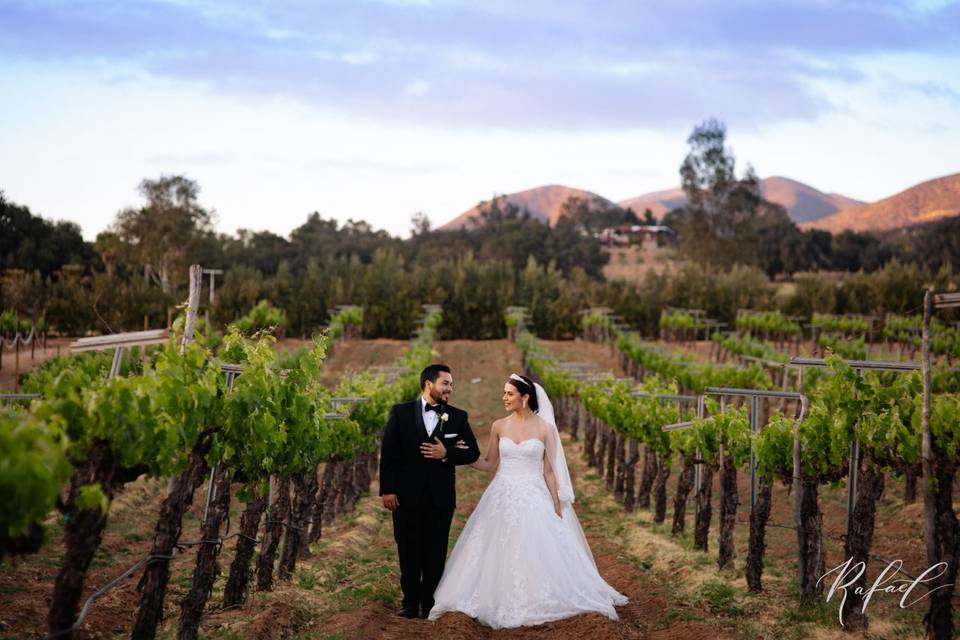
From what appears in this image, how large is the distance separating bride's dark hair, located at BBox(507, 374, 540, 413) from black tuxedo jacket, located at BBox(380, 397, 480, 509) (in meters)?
0.54

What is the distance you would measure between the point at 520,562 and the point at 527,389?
1.23m

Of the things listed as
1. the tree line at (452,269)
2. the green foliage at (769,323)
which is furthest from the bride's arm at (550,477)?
the green foliage at (769,323)

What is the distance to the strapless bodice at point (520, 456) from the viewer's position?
7.39 meters

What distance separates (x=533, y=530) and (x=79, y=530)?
10.4 feet

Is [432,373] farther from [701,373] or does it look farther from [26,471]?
[701,373]

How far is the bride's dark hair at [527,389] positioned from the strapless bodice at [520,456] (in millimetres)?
252

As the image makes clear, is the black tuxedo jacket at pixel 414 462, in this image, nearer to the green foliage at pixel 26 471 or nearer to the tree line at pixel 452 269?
the green foliage at pixel 26 471

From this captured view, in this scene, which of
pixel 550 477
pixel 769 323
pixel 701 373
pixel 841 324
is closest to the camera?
pixel 550 477

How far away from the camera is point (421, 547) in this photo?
7.09 meters

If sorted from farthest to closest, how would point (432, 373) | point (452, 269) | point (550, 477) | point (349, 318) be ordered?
1. point (452, 269)
2. point (349, 318)
3. point (550, 477)
4. point (432, 373)

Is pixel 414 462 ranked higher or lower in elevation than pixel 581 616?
higher

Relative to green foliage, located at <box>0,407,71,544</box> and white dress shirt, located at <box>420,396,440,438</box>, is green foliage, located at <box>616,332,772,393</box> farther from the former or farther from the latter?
green foliage, located at <box>0,407,71,544</box>

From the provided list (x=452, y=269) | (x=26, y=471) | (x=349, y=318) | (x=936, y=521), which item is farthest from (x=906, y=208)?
(x=26, y=471)

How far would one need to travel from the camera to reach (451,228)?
87562mm
